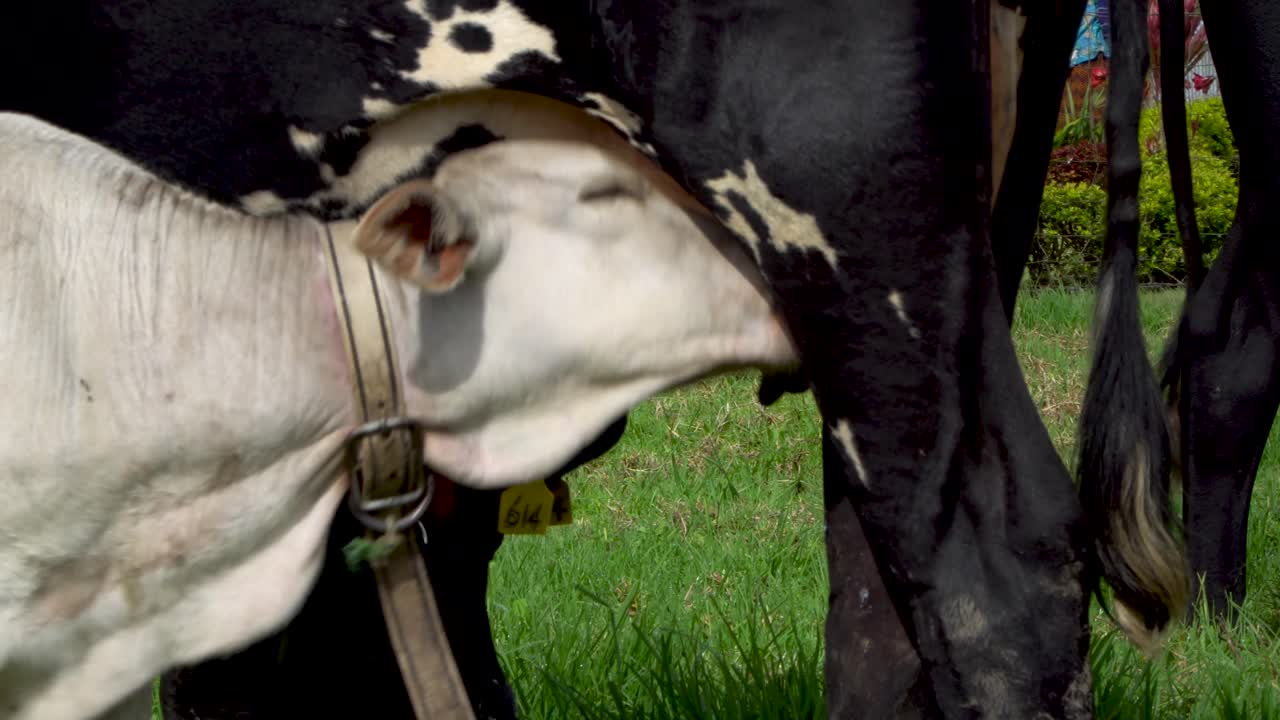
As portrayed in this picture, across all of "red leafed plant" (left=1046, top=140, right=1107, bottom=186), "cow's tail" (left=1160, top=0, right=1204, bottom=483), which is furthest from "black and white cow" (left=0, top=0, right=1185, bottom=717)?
"red leafed plant" (left=1046, top=140, right=1107, bottom=186)

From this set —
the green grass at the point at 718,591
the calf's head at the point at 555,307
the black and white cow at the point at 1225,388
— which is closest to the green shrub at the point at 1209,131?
the green grass at the point at 718,591

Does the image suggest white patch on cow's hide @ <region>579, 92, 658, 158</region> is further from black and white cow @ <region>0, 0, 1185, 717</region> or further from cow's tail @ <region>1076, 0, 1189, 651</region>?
cow's tail @ <region>1076, 0, 1189, 651</region>

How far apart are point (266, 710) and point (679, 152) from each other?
1.24m

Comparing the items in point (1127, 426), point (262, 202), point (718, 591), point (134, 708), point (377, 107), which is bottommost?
point (718, 591)

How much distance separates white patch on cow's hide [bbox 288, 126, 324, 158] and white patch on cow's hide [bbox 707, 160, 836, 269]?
57 centimetres

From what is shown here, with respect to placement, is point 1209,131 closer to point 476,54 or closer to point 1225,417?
point 1225,417

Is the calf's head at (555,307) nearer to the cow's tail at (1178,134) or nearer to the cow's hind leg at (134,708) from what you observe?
the cow's hind leg at (134,708)

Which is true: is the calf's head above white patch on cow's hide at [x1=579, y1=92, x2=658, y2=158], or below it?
below

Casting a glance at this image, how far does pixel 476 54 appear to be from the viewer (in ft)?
6.68

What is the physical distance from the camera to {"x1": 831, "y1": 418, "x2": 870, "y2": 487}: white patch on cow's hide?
1.92 m

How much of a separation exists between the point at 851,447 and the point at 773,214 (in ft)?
0.94

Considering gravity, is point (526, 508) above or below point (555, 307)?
A: below

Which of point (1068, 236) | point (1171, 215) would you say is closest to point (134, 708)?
point (1068, 236)

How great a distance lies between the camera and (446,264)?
1795mm
